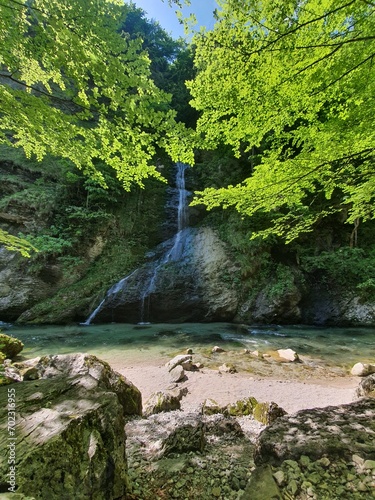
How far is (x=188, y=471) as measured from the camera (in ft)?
6.64

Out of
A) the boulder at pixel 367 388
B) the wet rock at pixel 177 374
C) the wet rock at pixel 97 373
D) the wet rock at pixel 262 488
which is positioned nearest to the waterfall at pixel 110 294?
the wet rock at pixel 177 374

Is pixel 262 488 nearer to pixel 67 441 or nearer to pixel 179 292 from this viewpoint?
pixel 67 441

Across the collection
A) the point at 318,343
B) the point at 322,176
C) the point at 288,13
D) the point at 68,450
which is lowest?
the point at 318,343

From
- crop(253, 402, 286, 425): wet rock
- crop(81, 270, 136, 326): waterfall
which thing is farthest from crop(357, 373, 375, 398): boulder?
crop(81, 270, 136, 326): waterfall

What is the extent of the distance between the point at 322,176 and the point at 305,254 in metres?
10.8

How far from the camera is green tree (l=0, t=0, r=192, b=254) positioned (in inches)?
99.7

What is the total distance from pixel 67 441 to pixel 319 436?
1.96 m

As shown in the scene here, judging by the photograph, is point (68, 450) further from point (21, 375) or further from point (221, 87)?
point (221, 87)

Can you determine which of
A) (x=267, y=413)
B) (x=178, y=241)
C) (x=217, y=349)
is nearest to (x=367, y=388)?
(x=267, y=413)

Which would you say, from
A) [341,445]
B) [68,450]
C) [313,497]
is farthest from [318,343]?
[68,450]

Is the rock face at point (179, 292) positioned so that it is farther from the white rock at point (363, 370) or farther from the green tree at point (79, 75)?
the green tree at point (79, 75)

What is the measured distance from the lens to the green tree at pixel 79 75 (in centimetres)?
253

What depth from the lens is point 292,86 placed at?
336 cm

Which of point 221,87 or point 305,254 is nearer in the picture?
point 221,87
